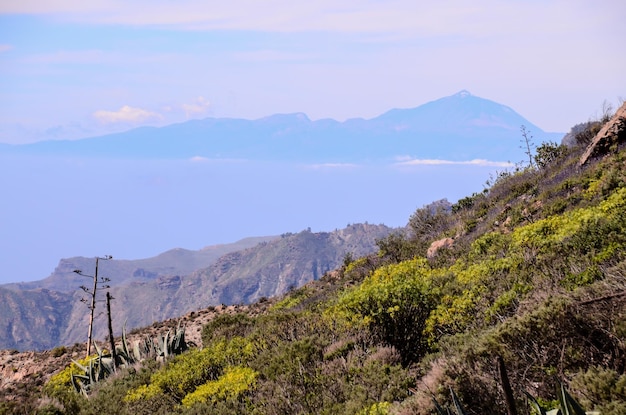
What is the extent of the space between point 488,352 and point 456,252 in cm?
1221

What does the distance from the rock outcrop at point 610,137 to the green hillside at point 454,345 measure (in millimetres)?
1374

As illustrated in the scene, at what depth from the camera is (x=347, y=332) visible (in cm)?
1268

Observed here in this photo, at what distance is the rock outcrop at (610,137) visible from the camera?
20969 mm

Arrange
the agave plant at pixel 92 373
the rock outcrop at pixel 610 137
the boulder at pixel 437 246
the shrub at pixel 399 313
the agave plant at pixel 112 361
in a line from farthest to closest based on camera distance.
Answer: the boulder at pixel 437 246 < the rock outcrop at pixel 610 137 < the agave plant at pixel 112 361 < the agave plant at pixel 92 373 < the shrub at pixel 399 313

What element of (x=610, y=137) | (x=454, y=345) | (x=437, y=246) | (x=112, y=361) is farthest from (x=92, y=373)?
(x=610, y=137)

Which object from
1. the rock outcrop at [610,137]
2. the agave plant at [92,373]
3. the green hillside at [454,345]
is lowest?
the agave plant at [92,373]

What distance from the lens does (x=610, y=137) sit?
21.3 meters

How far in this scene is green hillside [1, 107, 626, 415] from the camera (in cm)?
685

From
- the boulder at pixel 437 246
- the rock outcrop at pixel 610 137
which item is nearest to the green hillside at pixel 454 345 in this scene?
the rock outcrop at pixel 610 137

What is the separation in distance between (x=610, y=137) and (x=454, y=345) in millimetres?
15341

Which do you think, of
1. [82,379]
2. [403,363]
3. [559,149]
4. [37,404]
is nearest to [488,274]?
[403,363]

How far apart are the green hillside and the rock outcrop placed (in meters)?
1.37

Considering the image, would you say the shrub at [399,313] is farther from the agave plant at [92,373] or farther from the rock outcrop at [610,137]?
the rock outcrop at [610,137]

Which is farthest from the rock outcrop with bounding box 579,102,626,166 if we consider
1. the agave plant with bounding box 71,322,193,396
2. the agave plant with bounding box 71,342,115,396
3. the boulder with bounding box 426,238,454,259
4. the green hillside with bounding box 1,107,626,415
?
Result: the agave plant with bounding box 71,342,115,396
